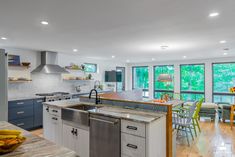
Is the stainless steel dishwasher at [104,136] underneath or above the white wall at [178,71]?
underneath

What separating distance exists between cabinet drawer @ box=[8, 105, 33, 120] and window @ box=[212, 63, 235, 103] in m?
7.52

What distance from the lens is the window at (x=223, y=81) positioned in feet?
23.3

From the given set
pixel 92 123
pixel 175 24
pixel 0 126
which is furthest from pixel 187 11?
pixel 0 126

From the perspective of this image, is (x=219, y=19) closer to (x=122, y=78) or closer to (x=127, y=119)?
(x=127, y=119)

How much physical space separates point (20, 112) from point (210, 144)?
4986 mm

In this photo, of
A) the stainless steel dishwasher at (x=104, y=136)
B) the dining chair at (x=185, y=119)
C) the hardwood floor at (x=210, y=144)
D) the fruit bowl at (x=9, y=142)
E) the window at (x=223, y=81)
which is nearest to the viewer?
the fruit bowl at (x=9, y=142)

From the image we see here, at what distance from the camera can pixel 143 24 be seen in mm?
2777

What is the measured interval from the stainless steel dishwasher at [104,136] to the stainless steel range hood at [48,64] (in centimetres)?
348

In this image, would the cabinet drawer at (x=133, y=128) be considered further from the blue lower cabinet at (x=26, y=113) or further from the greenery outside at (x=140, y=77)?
the greenery outside at (x=140, y=77)

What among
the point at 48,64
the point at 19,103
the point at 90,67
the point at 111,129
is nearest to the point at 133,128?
the point at 111,129

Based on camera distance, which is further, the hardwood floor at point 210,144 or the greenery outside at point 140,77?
the greenery outside at point 140,77

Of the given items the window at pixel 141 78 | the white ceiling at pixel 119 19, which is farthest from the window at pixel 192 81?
the white ceiling at pixel 119 19

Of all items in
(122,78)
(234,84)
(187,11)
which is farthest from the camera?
(122,78)

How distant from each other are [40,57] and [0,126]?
433 cm
